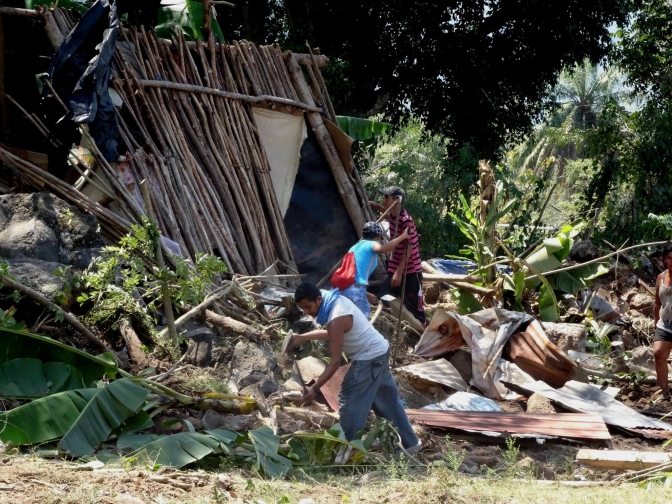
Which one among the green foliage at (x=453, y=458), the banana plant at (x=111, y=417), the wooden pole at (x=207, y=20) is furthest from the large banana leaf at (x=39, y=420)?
the wooden pole at (x=207, y=20)

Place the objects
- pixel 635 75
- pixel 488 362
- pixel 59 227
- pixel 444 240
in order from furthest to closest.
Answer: pixel 635 75
pixel 444 240
pixel 488 362
pixel 59 227

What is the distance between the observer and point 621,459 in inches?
225

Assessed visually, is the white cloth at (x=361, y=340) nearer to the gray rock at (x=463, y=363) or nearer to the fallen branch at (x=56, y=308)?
the fallen branch at (x=56, y=308)

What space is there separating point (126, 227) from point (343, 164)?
365 cm

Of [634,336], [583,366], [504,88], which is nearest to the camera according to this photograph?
[583,366]

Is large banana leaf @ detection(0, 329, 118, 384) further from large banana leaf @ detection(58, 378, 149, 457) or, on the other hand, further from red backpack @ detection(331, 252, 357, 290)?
red backpack @ detection(331, 252, 357, 290)

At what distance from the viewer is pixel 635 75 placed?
1691cm

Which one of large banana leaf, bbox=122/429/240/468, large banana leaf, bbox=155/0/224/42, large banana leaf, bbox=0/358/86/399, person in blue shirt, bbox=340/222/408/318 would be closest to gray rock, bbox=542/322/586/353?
person in blue shirt, bbox=340/222/408/318

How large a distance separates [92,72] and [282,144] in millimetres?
2927

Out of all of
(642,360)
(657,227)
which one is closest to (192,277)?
(642,360)

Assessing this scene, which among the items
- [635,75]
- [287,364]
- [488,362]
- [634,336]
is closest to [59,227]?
[287,364]

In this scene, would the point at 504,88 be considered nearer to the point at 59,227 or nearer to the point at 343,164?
the point at 343,164

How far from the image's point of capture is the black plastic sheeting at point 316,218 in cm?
998

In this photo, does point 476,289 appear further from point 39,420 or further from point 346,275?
point 39,420
